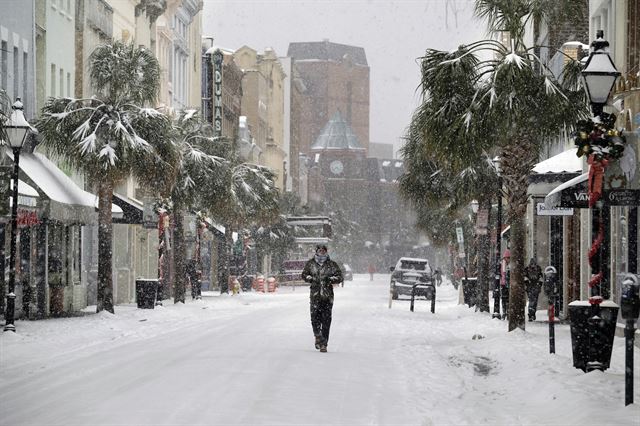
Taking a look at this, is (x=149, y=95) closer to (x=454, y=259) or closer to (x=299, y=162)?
(x=454, y=259)

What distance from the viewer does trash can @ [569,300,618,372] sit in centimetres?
1556

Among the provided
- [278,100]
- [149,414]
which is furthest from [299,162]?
[149,414]

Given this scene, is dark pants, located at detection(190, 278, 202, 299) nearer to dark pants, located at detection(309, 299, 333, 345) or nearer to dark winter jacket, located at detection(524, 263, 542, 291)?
dark winter jacket, located at detection(524, 263, 542, 291)

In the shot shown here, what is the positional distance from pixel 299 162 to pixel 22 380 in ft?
500

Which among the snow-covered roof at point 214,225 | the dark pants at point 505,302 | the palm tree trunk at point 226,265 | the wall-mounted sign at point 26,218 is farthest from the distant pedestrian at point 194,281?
the wall-mounted sign at point 26,218

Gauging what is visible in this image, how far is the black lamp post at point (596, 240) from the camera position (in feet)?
49.6

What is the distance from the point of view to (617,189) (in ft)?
56.6

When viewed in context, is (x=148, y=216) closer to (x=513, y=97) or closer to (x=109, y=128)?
(x=109, y=128)

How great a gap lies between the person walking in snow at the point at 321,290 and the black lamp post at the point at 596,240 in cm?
523

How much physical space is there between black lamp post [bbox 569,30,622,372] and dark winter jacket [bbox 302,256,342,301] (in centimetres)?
523

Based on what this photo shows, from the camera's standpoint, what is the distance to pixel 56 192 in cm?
3334

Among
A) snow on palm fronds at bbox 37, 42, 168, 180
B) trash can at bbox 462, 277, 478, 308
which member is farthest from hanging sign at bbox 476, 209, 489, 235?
snow on palm fronds at bbox 37, 42, 168, 180

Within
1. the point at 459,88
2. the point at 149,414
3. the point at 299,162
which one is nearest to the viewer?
the point at 149,414

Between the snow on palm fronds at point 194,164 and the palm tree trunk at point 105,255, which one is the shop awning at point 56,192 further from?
the snow on palm fronds at point 194,164
